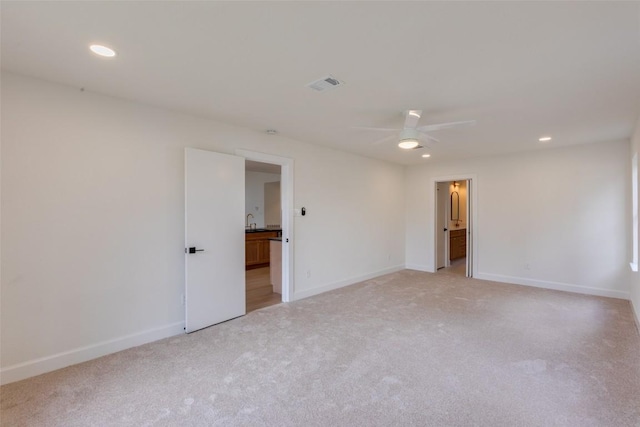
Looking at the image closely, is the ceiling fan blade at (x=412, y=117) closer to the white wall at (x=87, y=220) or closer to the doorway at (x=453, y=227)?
the white wall at (x=87, y=220)

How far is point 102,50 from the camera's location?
2.06 m

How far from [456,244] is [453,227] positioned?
1.56 ft

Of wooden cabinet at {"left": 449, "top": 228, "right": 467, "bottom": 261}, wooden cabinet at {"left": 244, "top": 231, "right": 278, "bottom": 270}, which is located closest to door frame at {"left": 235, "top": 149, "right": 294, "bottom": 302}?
wooden cabinet at {"left": 244, "top": 231, "right": 278, "bottom": 270}

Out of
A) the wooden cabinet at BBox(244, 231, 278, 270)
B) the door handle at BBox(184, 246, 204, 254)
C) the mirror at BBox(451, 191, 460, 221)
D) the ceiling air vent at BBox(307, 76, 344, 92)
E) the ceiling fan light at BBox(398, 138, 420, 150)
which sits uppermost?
the ceiling air vent at BBox(307, 76, 344, 92)

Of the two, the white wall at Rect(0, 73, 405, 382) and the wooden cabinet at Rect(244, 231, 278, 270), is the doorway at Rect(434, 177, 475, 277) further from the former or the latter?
the white wall at Rect(0, 73, 405, 382)

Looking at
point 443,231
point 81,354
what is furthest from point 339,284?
point 81,354

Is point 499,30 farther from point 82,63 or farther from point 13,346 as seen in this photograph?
point 13,346

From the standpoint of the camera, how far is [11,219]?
2.38 metres

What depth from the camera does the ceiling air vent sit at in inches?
98.1

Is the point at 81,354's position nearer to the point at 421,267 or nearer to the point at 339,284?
the point at 339,284

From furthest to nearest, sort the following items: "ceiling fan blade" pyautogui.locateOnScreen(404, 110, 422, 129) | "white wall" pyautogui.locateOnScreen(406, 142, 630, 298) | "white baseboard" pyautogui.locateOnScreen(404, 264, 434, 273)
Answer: "white baseboard" pyautogui.locateOnScreen(404, 264, 434, 273) < "white wall" pyautogui.locateOnScreen(406, 142, 630, 298) < "ceiling fan blade" pyautogui.locateOnScreen(404, 110, 422, 129)

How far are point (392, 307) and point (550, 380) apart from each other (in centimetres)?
198

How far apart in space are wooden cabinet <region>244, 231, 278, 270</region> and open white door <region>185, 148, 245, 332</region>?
3.29 m

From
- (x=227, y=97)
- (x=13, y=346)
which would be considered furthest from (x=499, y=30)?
(x=13, y=346)
